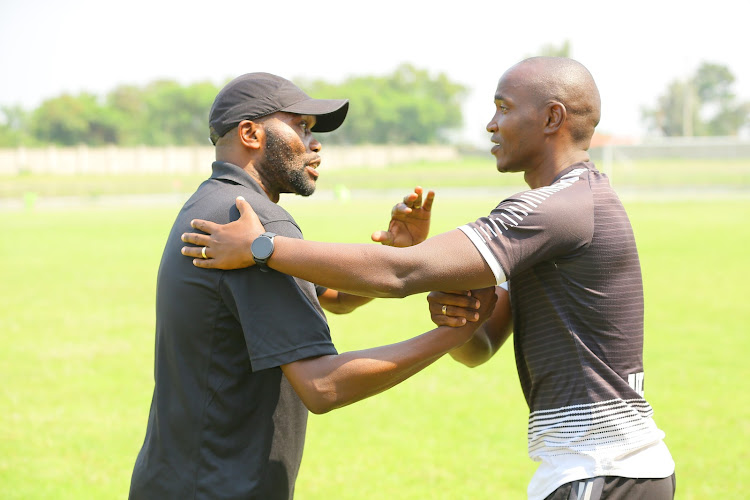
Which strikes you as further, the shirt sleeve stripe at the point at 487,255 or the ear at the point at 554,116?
the ear at the point at 554,116

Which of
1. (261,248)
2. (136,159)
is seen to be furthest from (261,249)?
(136,159)

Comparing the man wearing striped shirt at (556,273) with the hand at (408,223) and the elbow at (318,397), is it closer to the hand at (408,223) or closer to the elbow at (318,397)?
the elbow at (318,397)

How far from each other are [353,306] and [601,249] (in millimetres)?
1653

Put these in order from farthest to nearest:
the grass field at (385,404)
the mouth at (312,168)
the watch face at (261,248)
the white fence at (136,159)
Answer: the white fence at (136,159) → the grass field at (385,404) → the mouth at (312,168) → the watch face at (261,248)

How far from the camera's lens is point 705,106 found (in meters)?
114

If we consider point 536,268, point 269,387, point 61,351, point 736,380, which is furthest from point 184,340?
A: point 61,351

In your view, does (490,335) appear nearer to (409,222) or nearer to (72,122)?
(409,222)

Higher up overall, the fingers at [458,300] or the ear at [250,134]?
the ear at [250,134]

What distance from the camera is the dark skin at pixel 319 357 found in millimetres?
2586

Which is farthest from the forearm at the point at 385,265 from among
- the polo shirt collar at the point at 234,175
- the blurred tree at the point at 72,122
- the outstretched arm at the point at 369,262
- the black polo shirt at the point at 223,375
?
the blurred tree at the point at 72,122

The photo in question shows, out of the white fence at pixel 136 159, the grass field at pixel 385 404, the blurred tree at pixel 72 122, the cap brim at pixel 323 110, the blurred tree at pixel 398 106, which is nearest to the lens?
the cap brim at pixel 323 110

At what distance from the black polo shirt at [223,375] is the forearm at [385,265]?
109 mm

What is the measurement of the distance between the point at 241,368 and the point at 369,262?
1.96ft

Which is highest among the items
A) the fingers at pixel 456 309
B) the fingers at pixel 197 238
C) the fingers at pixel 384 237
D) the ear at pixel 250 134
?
the ear at pixel 250 134
